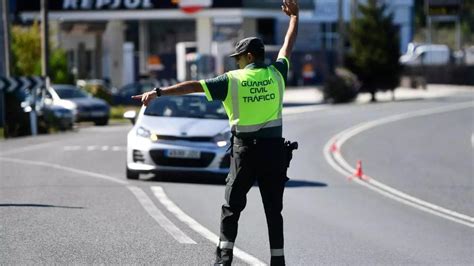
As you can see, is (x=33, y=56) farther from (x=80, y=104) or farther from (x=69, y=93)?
(x=80, y=104)

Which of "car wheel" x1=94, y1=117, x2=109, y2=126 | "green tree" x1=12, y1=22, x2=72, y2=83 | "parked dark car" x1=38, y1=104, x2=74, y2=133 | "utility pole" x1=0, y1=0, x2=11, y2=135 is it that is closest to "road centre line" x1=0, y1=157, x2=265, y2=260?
"utility pole" x1=0, y1=0, x2=11, y2=135

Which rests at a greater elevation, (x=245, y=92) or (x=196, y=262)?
(x=245, y=92)

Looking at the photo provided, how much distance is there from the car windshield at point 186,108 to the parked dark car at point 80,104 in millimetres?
18703

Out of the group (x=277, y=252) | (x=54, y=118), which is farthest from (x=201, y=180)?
(x=54, y=118)

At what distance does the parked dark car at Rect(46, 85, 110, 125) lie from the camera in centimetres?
3688

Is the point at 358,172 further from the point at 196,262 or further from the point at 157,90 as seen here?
the point at 157,90

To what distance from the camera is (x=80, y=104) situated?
37312mm

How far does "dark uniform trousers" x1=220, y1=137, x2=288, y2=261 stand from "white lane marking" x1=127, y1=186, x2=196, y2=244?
2191mm

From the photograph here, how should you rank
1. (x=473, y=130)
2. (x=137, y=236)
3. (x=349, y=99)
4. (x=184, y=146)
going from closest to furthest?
(x=137, y=236) → (x=184, y=146) → (x=473, y=130) → (x=349, y=99)

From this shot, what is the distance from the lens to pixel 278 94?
838cm

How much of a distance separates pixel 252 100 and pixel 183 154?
27.9 feet

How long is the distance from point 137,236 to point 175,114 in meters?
7.13

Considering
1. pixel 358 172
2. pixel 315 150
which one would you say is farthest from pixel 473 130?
pixel 358 172

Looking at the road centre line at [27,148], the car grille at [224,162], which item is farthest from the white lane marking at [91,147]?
the car grille at [224,162]
